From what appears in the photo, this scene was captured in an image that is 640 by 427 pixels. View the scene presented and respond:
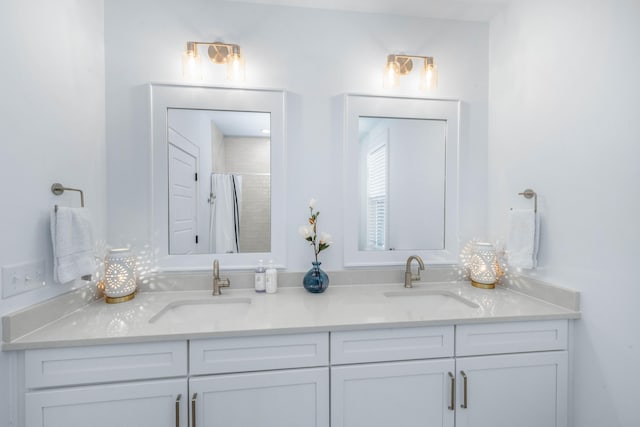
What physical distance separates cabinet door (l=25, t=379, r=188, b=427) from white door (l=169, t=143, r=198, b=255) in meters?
0.68

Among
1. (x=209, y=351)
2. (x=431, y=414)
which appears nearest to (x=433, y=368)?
(x=431, y=414)

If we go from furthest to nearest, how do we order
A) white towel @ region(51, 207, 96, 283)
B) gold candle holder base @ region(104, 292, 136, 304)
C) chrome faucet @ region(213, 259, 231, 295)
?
chrome faucet @ region(213, 259, 231, 295) < gold candle holder base @ region(104, 292, 136, 304) < white towel @ region(51, 207, 96, 283)

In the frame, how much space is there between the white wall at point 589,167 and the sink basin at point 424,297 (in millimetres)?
417

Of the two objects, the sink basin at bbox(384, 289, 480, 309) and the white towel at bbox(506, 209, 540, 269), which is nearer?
the white towel at bbox(506, 209, 540, 269)

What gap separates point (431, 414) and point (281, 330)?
2.37 ft

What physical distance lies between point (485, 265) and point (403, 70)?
119 centimetres

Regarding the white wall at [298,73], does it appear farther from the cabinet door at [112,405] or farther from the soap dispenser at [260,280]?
the cabinet door at [112,405]

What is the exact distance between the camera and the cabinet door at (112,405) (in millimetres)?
1023

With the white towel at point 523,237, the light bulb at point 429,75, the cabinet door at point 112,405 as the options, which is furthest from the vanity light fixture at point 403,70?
the cabinet door at point 112,405

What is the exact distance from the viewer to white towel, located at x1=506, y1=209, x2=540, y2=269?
4.71 feet

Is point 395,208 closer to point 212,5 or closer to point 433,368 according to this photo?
point 433,368

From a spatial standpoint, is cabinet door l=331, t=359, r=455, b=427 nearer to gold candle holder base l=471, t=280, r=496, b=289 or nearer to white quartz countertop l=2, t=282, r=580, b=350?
white quartz countertop l=2, t=282, r=580, b=350

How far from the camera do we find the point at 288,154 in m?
1.66

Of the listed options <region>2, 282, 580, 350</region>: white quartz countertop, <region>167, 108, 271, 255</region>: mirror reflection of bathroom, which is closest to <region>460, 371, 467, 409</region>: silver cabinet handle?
<region>2, 282, 580, 350</region>: white quartz countertop
